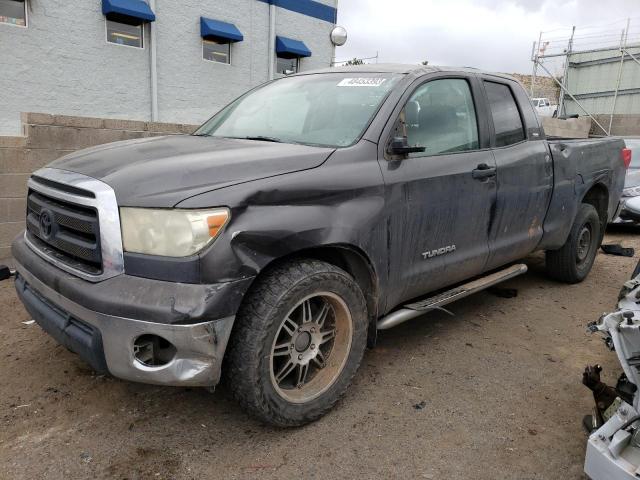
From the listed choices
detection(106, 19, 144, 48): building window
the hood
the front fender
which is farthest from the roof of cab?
detection(106, 19, 144, 48): building window

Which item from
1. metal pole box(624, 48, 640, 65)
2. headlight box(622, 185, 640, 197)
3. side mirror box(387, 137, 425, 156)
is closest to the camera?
side mirror box(387, 137, 425, 156)

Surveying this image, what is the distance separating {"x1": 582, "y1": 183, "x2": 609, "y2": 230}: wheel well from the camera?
211 inches

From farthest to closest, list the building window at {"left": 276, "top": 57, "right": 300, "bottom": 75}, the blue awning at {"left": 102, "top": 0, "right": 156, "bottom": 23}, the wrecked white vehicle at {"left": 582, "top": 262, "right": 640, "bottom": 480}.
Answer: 1. the building window at {"left": 276, "top": 57, "right": 300, "bottom": 75}
2. the blue awning at {"left": 102, "top": 0, "right": 156, "bottom": 23}
3. the wrecked white vehicle at {"left": 582, "top": 262, "right": 640, "bottom": 480}

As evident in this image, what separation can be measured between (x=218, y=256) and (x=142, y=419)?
3.77 feet

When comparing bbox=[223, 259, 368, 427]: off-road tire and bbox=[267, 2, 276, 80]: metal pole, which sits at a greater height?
bbox=[267, 2, 276, 80]: metal pole

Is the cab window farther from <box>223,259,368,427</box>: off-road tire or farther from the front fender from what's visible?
<box>223,259,368,427</box>: off-road tire

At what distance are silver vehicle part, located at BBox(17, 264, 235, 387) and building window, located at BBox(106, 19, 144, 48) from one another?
952 centimetres

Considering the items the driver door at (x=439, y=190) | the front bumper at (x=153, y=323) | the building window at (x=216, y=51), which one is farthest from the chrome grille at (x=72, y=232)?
the building window at (x=216, y=51)

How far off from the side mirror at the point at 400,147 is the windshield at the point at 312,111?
20 centimetres

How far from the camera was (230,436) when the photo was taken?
2645mm

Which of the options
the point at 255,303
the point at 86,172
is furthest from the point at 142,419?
the point at 86,172

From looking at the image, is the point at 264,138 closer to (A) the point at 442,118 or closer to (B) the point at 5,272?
(A) the point at 442,118

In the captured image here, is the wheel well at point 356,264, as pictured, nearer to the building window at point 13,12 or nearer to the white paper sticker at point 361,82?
the white paper sticker at point 361,82

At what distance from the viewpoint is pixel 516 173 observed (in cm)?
397
